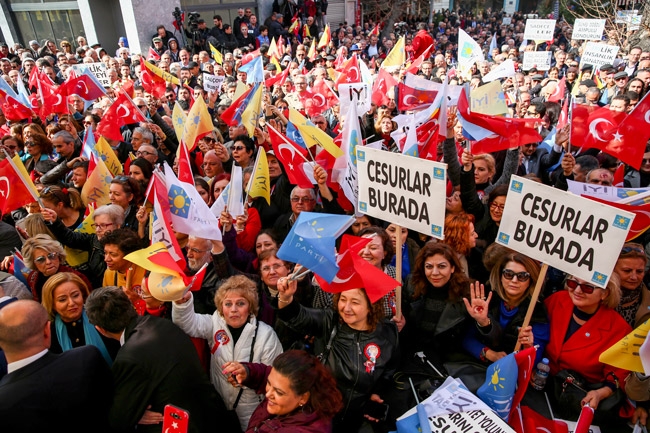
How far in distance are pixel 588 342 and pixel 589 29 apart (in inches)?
439

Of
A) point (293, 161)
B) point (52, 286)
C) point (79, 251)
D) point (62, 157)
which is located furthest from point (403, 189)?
point (62, 157)

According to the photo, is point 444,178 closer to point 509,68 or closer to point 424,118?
point 424,118

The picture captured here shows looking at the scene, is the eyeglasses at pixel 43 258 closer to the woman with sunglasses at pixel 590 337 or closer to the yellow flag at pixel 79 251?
the yellow flag at pixel 79 251

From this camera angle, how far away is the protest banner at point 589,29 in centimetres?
1102

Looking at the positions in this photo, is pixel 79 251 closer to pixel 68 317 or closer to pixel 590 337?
pixel 68 317

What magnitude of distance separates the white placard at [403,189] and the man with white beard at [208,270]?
1.17 meters

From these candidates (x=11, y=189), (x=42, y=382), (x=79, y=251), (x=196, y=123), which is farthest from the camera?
(x=196, y=123)

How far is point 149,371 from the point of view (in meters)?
2.42

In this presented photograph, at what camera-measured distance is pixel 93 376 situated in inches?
92.3

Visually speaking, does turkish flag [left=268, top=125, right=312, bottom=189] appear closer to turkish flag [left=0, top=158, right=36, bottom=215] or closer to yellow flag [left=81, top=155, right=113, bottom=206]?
yellow flag [left=81, top=155, right=113, bottom=206]

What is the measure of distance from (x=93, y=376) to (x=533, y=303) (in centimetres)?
256

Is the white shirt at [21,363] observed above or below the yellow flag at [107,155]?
above

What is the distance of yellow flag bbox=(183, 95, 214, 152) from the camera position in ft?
19.3

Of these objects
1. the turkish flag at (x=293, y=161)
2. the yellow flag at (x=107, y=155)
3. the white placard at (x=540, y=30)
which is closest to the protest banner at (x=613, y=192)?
the turkish flag at (x=293, y=161)
